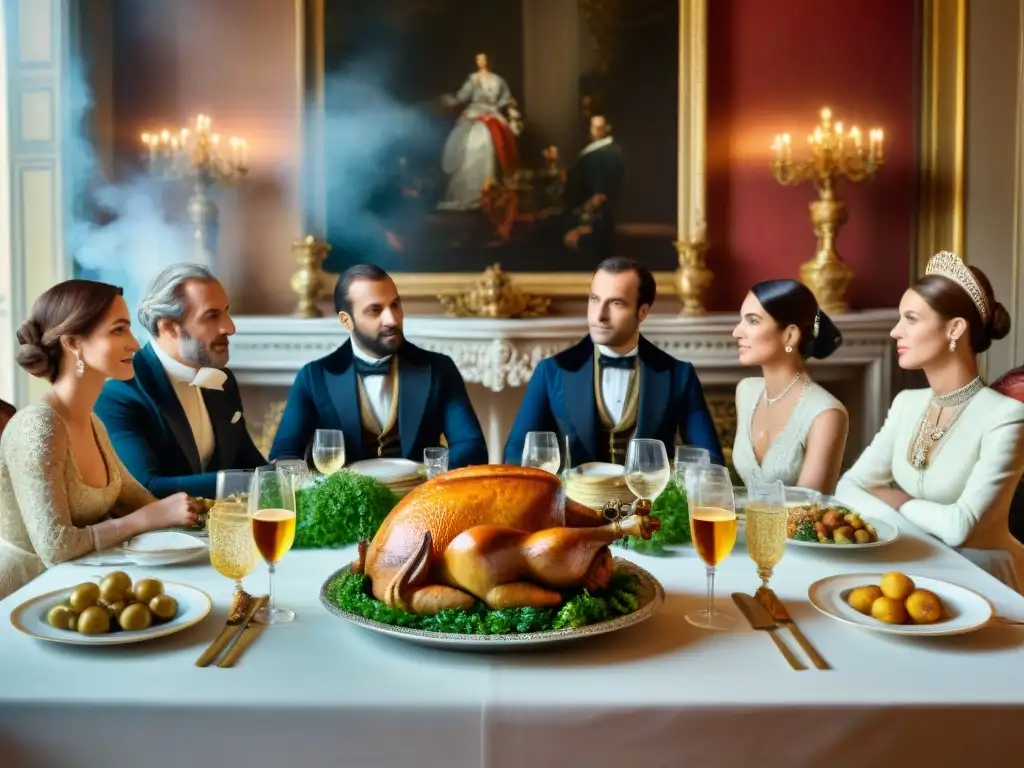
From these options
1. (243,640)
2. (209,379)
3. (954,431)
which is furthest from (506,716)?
(209,379)

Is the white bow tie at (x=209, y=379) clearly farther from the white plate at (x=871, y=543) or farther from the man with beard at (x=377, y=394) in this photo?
the white plate at (x=871, y=543)

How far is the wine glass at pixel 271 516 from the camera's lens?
4.80 ft

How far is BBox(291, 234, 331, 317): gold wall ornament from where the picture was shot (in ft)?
15.5

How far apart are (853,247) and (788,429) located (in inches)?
96.0

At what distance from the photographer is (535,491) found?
4.82 feet

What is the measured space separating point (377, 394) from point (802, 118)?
110 inches

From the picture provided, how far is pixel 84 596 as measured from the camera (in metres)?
1.42

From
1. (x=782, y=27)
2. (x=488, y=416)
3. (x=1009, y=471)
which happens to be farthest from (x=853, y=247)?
(x=1009, y=471)

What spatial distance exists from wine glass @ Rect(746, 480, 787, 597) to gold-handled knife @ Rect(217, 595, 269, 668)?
724mm

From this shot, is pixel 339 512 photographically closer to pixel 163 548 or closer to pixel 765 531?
pixel 163 548

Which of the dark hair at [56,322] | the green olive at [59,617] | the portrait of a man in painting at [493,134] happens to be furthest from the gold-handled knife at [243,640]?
the portrait of a man in painting at [493,134]

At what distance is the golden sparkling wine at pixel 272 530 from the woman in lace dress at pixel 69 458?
0.51m

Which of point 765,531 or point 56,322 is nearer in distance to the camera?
point 765,531

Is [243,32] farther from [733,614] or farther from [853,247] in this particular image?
[733,614]
